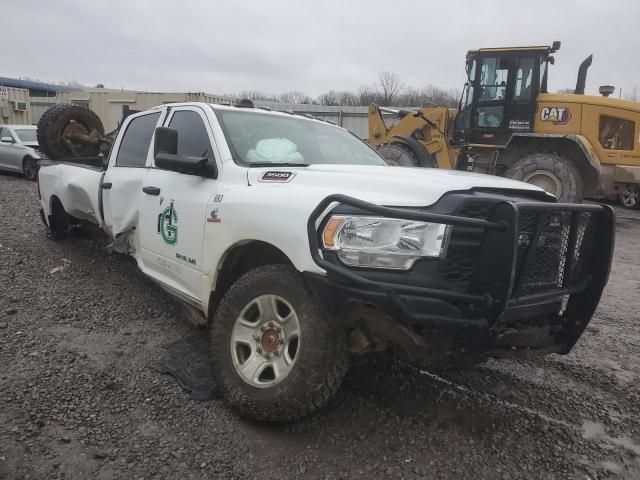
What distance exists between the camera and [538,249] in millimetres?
2537

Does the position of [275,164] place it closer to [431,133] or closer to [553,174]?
[553,174]

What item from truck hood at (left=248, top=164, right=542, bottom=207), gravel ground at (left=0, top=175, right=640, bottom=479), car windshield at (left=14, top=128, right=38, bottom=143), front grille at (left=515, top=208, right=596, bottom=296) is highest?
car windshield at (left=14, top=128, right=38, bottom=143)

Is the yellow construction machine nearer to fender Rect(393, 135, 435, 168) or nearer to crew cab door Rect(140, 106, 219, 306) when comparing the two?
fender Rect(393, 135, 435, 168)

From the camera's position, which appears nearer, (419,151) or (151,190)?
(151,190)

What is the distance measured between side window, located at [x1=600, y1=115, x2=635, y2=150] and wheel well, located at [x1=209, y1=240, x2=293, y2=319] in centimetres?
930

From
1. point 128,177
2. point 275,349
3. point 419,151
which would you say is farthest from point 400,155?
point 275,349

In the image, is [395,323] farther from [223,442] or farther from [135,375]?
[135,375]

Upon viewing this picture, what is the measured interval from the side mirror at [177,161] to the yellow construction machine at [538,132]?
7.91m

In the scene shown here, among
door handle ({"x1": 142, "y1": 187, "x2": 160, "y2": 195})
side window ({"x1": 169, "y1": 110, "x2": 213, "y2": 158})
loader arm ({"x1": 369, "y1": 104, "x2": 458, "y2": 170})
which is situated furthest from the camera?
loader arm ({"x1": 369, "y1": 104, "x2": 458, "y2": 170})

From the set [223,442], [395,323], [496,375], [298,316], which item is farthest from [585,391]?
[223,442]

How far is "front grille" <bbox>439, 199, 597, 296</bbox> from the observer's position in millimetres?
2273

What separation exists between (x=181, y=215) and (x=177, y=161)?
41 cm

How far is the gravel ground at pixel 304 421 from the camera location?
241 cm

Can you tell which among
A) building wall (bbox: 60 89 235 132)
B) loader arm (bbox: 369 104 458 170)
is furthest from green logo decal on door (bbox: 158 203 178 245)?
building wall (bbox: 60 89 235 132)
